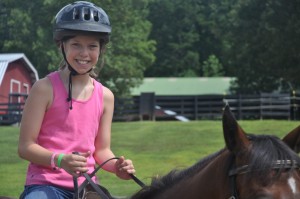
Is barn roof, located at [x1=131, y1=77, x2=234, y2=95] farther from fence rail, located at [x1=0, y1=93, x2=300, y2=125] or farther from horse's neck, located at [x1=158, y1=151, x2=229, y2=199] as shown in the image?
horse's neck, located at [x1=158, y1=151, x2=229, y2=199]

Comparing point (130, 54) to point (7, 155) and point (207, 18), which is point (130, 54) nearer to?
point (7, 155)

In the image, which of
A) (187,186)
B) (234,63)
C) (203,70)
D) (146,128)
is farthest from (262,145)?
(203,70)

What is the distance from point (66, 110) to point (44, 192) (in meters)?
0.48

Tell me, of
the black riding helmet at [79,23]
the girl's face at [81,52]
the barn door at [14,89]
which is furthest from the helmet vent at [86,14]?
the barn door at [14,89]

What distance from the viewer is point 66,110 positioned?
3.21 metres

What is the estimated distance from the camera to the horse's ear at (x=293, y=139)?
2670mm

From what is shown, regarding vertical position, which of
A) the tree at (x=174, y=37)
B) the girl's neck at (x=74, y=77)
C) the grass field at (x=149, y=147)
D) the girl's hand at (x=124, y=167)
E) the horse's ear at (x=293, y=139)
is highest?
the tree at (x=174, y=37)

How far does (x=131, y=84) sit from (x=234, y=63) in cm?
978

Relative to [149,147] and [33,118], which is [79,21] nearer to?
[33,118]

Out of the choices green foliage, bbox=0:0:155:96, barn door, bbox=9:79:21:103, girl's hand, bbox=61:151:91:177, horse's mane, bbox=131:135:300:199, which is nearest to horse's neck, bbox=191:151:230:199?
horse's mane, bbox=131:135:300:199

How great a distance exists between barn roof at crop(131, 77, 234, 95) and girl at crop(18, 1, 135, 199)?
41201 mm

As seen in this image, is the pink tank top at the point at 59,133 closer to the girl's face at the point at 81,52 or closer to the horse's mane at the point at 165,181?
the girl's face at the point at 81,52

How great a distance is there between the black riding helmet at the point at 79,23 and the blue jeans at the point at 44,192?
481 millimetres

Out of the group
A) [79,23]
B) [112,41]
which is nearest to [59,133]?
[79,23]
